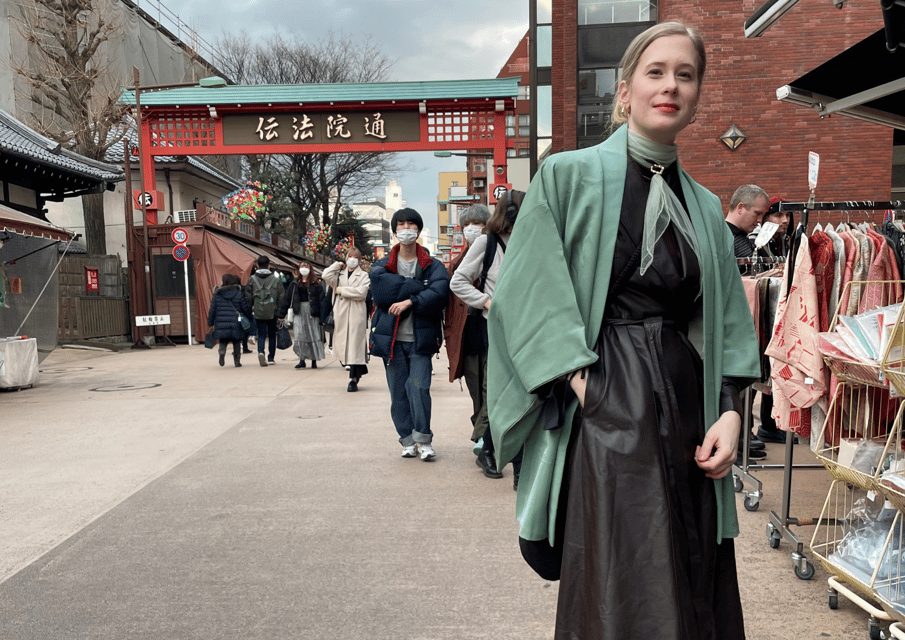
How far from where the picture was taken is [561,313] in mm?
1750

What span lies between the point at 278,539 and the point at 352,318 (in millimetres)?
→ 5766

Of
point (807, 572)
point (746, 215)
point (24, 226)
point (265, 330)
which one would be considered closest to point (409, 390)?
point (746, 215)

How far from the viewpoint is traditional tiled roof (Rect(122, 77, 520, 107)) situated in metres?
17.6

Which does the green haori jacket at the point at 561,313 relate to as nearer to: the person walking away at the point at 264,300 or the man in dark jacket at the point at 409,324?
the man in dark jacket at the point at 409,324

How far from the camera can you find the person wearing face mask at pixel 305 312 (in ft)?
39.7

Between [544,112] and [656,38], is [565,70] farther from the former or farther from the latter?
[656,38]

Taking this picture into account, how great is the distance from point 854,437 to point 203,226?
68.9 ft

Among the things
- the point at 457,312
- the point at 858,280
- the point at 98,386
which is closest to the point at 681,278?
the point at 858,280

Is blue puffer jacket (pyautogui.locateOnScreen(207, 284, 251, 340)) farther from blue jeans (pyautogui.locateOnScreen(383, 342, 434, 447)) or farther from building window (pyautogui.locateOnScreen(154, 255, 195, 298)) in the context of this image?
building window (pyautogui.locateOnScreen(154, 255, 195, 298))

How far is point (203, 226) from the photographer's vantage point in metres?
21.8

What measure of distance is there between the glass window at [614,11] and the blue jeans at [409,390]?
1442 cm

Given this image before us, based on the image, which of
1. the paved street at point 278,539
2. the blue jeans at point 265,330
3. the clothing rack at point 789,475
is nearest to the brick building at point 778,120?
the paved street at point 278,539

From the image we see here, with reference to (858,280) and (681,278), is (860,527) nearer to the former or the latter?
(858,280)

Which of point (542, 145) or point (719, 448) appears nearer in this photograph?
point (719, 448)
